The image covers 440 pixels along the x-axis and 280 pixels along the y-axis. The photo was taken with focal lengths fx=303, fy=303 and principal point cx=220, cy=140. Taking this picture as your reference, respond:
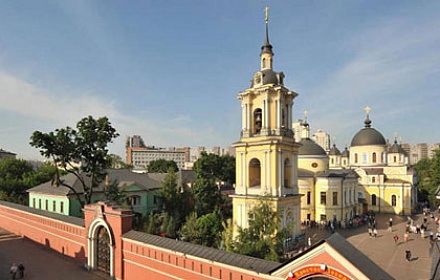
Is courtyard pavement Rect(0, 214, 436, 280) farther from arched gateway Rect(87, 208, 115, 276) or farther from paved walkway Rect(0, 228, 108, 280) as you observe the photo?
arched gateway Rect(87, 208, 115, 276)

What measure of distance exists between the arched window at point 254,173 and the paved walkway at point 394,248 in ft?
22.8

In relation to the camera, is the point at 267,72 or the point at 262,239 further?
the point at 267,72

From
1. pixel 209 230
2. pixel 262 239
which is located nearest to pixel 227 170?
pixel 209 230

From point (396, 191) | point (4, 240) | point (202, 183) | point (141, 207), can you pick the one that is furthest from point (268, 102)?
point (396, 191)

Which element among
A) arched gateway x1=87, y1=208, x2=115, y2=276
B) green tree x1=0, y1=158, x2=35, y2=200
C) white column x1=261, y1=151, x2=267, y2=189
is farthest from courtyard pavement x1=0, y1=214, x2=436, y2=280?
green tree x1=0, y1=158, x2=35, y2=200

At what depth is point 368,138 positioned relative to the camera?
47406 mm

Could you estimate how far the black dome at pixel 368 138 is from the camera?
4684cm

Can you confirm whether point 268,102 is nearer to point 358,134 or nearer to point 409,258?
point 409,258

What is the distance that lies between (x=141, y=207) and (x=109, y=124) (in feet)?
40.1

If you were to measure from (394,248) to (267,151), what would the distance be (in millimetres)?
11978

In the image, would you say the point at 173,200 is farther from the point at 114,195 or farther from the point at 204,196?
the point at 114,195

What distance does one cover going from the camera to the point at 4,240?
80.6 ft

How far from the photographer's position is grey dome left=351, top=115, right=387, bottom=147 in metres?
46.9

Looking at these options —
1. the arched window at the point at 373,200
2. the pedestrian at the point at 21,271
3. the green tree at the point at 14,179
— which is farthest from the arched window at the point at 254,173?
the green tree at the point at 14,179
